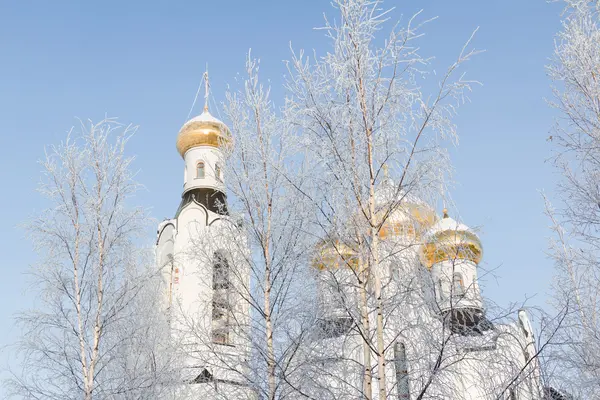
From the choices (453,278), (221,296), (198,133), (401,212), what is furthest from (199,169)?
(453,278)

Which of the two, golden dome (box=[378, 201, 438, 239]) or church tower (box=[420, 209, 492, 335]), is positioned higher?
golden dome (box=[378, 201, 438, 239])

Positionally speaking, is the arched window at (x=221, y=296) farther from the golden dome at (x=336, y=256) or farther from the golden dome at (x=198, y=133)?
the golden dome at (x=198, y=133)

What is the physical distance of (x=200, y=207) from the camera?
759 inches

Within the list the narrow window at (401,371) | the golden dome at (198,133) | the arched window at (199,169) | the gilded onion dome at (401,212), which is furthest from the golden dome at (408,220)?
the golden dome at (198,133)

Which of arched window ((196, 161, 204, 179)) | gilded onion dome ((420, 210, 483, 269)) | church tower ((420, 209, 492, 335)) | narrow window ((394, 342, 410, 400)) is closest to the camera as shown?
church tower ((420, 209, 492, 335))

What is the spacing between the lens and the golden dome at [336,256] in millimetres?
6066

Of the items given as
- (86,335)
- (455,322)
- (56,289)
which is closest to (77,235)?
(56,289)

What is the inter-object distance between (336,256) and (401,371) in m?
1.23

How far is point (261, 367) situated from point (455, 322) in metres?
2.31

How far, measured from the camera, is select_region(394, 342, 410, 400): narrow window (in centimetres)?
573

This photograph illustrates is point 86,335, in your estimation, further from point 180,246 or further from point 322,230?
point 180,246

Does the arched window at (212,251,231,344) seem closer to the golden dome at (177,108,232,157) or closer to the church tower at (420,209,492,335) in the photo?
the church tower at (420,209,492,335)

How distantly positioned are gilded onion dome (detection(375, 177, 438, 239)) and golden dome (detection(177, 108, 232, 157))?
49.1 ft

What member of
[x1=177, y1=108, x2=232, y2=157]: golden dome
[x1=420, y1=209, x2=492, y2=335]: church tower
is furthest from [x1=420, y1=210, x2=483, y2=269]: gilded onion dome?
[x1=177, y1=108, x2=232, y2=157]: golden dome
